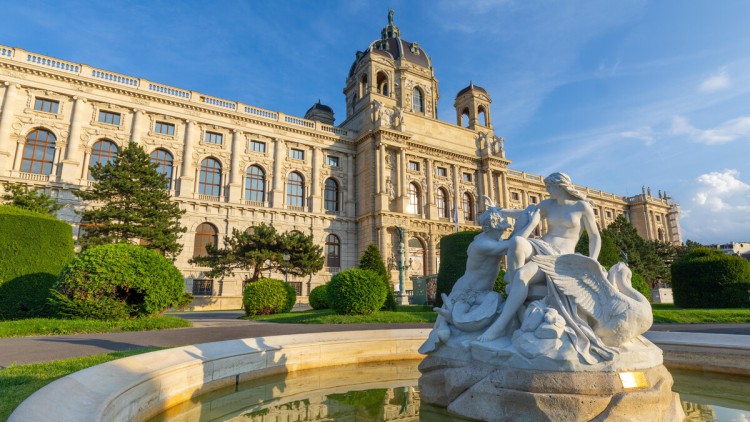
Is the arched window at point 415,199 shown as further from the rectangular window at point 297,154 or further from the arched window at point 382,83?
the arched window at point 382,83

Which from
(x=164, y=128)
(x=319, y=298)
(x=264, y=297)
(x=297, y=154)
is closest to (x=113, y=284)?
(x=264, y=297)

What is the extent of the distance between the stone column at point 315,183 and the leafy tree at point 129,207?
12.7 meters

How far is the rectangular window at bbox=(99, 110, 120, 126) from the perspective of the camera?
2743cm

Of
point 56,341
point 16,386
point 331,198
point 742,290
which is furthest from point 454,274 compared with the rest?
point 331,198

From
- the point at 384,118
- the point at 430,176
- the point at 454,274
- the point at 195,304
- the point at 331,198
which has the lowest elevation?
the point at 195,304

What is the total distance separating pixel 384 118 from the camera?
3600cm

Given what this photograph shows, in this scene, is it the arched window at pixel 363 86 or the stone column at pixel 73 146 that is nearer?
the stone column at pixel 73 146

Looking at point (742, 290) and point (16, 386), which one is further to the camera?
point (742, 290)

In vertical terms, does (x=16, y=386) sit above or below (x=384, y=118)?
below

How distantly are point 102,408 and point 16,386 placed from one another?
2.04m

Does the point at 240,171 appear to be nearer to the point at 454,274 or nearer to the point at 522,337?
the point at 454,274

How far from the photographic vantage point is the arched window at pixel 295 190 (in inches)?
1323

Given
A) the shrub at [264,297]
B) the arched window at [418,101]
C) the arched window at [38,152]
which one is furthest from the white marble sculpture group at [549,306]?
the arched window at [418,101]

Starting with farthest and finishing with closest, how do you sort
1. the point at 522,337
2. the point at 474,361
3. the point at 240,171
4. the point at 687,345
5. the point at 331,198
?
the point at 331,198, the point at 240,171, the point at 687,345, the point at 474,361, the point at 522,337
